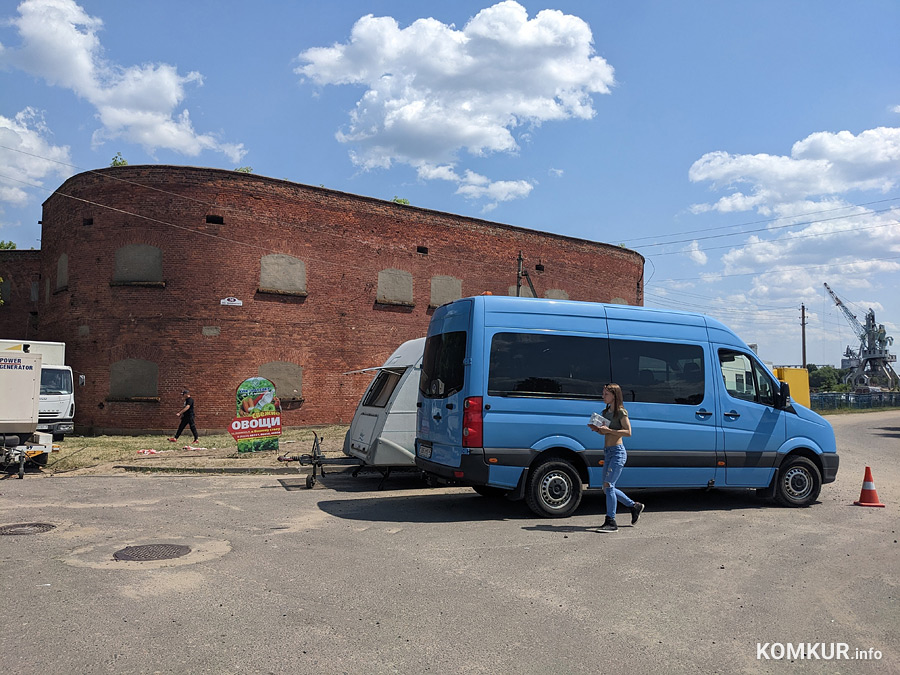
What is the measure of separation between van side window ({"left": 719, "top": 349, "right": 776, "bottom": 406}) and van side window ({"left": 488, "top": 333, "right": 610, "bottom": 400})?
6.33 ft

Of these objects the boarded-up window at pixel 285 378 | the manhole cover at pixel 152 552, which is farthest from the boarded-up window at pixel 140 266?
the manhole cover at pixel 152 552

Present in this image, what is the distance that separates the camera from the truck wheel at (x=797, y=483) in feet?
31.6

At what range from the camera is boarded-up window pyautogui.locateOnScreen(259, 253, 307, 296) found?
2364 cm

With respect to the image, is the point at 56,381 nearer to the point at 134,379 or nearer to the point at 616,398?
the point at 134,379

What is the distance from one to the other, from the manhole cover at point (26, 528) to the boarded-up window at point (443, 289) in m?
20.6

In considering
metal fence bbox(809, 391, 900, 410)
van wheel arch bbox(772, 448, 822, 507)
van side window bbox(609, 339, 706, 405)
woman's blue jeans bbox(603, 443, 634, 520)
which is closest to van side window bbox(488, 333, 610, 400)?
van side window bbox(609, 339, 706, 405)

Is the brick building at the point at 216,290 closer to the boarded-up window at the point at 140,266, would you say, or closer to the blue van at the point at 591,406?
the boarded-up window at the point at 140,266

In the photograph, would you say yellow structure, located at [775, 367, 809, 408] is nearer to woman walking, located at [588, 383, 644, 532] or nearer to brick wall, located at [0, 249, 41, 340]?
woman walking, located at [588, 383, 644, 532]

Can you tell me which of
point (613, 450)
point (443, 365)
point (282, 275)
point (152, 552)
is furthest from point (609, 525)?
point (282, 275)

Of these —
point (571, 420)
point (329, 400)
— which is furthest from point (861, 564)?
point (329, 400)

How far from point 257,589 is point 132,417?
1929 cm

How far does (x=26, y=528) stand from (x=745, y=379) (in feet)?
30.2

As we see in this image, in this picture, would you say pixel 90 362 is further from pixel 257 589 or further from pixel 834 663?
pixel 834 663

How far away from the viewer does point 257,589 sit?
533cm
